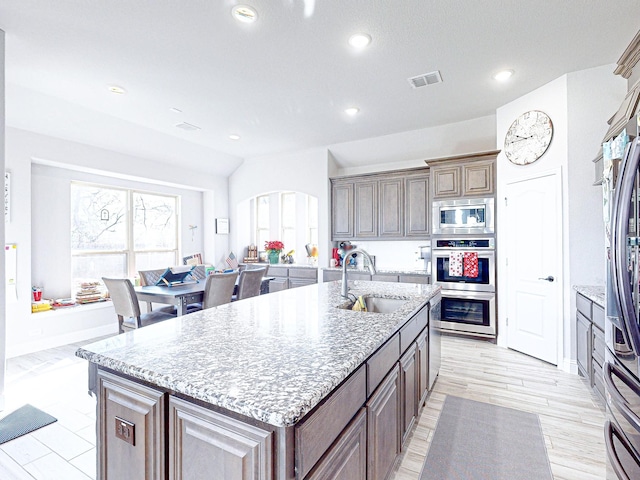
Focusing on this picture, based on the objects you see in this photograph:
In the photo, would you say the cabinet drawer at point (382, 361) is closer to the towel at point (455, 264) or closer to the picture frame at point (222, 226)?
the towel at point (455, 264)

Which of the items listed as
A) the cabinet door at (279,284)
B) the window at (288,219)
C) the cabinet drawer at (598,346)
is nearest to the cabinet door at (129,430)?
the cabinet drawer at (598,346)

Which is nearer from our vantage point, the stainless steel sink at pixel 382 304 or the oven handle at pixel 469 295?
the stainless steel sink at pixel 382 304

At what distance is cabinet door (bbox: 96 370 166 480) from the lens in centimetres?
110

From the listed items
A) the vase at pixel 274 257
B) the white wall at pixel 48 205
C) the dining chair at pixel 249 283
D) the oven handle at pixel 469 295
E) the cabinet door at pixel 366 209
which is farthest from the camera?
the vase at pixel 274 257

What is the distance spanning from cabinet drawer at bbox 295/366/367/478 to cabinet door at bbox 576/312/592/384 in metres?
2.54

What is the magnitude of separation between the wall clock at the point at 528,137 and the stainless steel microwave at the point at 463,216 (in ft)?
2.07

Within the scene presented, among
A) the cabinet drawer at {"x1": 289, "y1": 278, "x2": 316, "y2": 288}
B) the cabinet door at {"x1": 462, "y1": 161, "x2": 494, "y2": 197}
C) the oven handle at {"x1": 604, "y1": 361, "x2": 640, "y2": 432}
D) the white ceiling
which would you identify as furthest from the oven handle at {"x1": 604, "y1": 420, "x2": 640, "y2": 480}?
the cabinet drawer at {"x1": 289, "y1": 278, "x2": 316, "y2": 288}

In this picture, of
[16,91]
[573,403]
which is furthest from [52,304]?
[573,403]

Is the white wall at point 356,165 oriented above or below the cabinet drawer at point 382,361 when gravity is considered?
above

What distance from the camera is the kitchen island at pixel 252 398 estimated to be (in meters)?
0.91

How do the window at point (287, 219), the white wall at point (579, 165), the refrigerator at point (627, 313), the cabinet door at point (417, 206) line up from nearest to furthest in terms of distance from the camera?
the refrigerator at point (627, 313) → the white wall at point (579, 165) → the cabinet door at point (417, 206) → the window at point (287, 219)

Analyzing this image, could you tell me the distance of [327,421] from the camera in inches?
41.6

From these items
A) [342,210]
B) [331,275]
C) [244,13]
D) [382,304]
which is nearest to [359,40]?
[244,13]

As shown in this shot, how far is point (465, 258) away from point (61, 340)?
18.0ft
